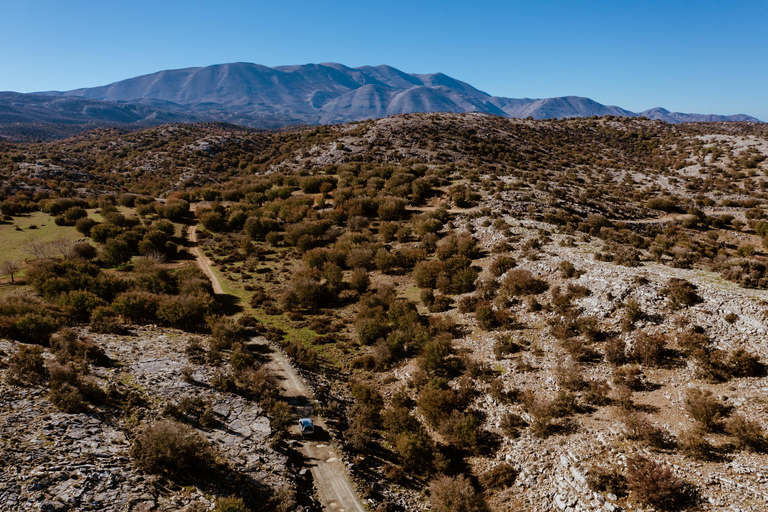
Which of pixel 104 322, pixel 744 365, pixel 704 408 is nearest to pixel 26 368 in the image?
pixel 104 322

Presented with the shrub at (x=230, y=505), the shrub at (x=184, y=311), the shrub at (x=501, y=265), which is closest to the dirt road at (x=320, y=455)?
the shrub at (x=230, y=505)

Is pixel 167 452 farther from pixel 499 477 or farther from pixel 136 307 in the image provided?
pixel 136 307

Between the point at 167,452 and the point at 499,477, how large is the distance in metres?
15.5

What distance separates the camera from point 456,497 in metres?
15.9

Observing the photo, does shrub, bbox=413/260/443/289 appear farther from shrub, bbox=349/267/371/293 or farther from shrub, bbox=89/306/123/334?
shrub, bbox=89/306/123/334

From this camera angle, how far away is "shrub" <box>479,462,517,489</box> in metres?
16.9

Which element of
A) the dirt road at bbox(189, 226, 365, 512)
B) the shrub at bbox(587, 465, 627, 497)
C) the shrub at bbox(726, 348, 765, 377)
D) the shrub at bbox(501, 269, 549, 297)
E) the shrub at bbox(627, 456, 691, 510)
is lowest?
the dirt road at bbox(189, 226, 365, 512)

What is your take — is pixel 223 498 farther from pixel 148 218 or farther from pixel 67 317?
pixel 148 218

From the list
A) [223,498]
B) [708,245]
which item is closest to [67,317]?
[223,498]

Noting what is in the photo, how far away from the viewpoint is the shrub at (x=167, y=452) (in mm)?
14617

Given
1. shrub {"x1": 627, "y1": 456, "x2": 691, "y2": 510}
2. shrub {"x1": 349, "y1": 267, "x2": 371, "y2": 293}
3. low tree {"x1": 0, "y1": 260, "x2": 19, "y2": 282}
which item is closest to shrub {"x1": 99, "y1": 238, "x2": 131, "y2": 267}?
low tree {"x1": 0, "y1": 260, "x2": 19, "y2": 282}

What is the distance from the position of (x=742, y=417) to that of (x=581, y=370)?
270 inches

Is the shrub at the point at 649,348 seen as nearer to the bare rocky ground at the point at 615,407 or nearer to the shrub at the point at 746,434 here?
the bare rocky ground at the point at 615,407

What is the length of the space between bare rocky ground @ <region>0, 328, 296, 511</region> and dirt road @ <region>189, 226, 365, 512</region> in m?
1.71
